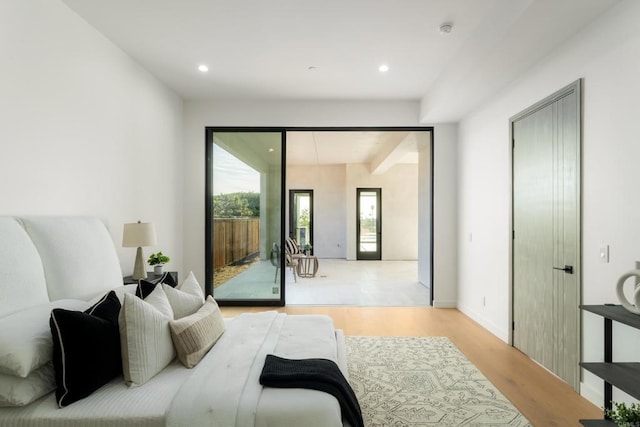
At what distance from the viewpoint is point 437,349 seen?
3.41 m

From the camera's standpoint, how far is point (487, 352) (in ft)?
11.1

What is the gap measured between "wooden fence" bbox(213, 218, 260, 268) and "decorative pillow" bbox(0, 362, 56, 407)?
340cm

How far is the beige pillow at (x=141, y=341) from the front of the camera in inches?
66.3

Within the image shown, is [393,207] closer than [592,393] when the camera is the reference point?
No

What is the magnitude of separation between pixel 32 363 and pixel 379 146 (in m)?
7.39

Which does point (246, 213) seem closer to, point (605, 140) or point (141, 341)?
point (141, 341)

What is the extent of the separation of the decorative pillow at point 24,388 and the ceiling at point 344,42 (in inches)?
102

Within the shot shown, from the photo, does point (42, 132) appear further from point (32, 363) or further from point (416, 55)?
point (416, 55)

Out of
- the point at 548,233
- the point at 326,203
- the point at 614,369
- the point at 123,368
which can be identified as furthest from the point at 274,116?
the point at 326,203

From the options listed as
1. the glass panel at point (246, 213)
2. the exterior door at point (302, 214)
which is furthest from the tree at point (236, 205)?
the exterior door at point (302, 214)

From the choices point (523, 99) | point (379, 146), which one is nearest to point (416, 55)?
point (523, 99)

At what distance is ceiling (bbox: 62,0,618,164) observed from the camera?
2650 mm

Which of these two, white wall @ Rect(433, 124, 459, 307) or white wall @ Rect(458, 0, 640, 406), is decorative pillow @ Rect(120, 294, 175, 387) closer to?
white wall @ Rect(458, 0, 640, 406)

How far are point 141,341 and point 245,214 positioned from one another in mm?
3346
